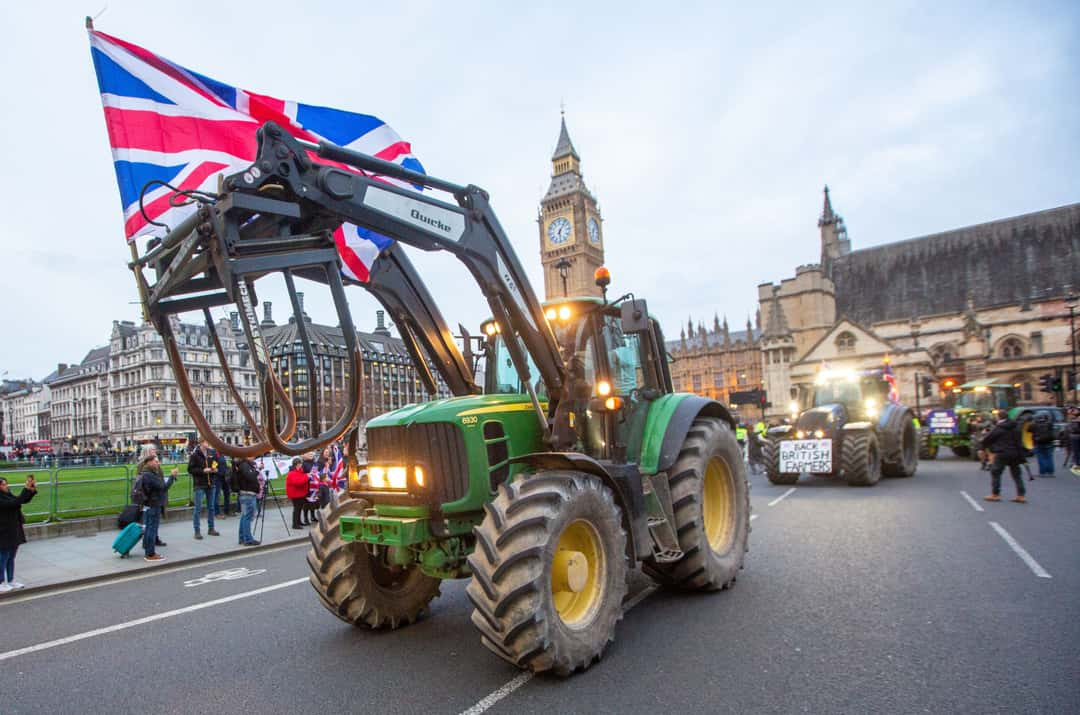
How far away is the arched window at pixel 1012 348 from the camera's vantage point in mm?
52656

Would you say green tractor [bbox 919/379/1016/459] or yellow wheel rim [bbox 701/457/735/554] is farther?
green tractor [bbox 919/379/1016/459]

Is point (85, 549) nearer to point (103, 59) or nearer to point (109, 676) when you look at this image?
point (109, 676)

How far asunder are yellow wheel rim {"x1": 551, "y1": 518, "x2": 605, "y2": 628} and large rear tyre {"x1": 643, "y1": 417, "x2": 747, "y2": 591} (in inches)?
51.8

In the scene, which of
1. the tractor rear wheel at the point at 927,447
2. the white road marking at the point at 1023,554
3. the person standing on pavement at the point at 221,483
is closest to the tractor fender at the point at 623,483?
the white road marking at the point at 1023,554

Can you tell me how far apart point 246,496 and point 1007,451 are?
14.1 metres

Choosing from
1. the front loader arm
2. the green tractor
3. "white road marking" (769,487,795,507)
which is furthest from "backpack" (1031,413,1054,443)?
the front loader arm

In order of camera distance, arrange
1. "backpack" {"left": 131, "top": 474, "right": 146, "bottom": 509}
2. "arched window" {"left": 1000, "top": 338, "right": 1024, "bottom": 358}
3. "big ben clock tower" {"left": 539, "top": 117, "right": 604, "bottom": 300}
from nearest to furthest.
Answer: "backpack" {"left": 131, "top": 474, "right": 146, "bottom": 509}, "arched window" {"left": 1000, "top": 338, "right": 1024, "bottom": 358}, "big ben clock tower" {"left": 539, "top": 117, "right": 604, "bottom": 300}

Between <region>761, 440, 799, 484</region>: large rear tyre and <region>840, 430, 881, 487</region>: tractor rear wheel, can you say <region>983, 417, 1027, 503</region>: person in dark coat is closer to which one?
<region>840, 430, 881, 487</region>: tractor rear wheel

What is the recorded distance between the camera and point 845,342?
175 ft

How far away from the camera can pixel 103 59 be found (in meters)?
6.24

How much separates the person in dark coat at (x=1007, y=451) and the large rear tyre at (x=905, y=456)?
4.62 m

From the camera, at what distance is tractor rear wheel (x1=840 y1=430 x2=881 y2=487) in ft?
46.8

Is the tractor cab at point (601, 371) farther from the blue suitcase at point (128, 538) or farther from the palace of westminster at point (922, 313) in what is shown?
the palace of westminster at point (922, 313)

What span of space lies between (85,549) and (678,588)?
35.2 feet
